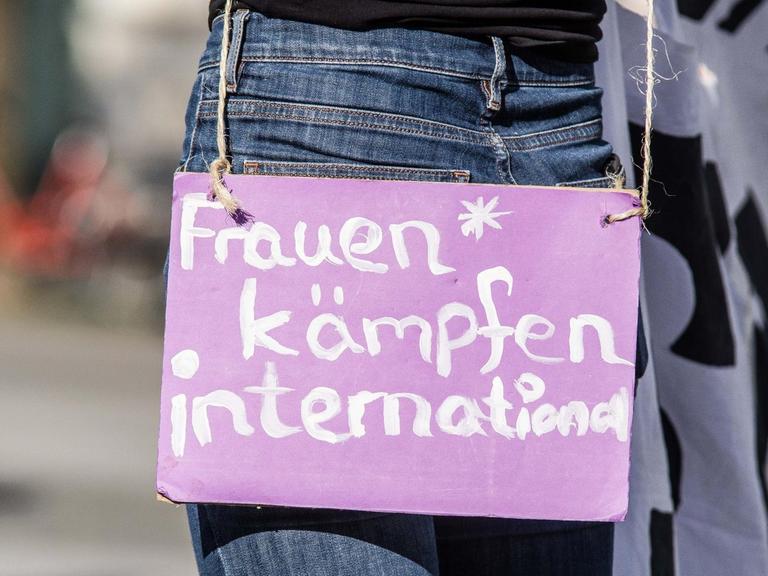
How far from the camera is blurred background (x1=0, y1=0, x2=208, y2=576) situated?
160 inches

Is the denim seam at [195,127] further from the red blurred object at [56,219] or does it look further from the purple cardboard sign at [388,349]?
the red blurred object at [56,219]

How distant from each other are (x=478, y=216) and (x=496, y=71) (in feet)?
0.59

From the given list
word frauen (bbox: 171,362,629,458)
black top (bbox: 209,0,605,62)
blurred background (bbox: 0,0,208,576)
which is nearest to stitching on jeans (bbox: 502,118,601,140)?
black top (bbox: 209,0,605,62)

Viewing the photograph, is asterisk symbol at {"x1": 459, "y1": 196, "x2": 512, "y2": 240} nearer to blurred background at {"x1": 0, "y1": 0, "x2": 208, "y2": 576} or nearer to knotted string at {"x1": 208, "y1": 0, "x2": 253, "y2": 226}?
knotted string at {"x1": 208, "y1": 0, "x2": 253, "y2": 226}

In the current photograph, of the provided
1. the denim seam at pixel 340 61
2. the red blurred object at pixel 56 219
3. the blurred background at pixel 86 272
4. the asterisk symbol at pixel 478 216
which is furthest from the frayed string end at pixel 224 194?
the red blurred object at pixel 56 219

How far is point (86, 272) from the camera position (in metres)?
9.56

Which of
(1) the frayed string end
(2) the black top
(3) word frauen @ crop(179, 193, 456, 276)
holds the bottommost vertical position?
(3) word frauen @ crop(179, 193, 456, 276)

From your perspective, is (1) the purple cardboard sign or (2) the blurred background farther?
(2) the blurred background

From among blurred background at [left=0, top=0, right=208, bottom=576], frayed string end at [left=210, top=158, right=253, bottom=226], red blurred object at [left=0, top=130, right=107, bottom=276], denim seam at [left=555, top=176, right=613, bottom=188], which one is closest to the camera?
frayed string end at [left=210, top=158, right=253, bottom=226]

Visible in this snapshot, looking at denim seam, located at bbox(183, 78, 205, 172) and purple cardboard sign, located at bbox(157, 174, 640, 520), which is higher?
denim seam, located at bbox(183, 78, 205, 172)

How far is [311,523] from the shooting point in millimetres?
1348

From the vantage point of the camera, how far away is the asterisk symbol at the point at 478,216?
52.9 inches

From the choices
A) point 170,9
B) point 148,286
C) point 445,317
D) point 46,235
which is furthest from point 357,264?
point 170,9

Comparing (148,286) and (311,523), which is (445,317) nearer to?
(311,523)
